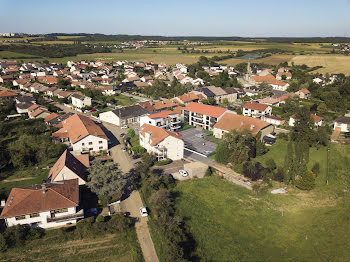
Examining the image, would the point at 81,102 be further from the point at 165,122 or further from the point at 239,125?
the point at 239,125

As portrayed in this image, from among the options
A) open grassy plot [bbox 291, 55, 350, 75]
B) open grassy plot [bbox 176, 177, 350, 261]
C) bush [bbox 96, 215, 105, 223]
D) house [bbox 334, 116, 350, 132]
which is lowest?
open grassy plot [bbox 176, 177, 350, 261]

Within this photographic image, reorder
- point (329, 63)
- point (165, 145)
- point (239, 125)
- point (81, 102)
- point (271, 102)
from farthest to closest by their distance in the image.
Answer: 1. point (329, 63)
2. point (271, 102)
3. point (81, 102)
4. point (239, 125)
5. point (165, 145)

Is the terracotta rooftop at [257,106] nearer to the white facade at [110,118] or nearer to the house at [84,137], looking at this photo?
the white facade at [110,118]

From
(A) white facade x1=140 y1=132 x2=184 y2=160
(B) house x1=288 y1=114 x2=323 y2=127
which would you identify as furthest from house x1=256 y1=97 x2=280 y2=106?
(A) white facade x1=140 y1=132 x2=184 y2=160

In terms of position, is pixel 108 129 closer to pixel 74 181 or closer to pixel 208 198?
pixel 74 181

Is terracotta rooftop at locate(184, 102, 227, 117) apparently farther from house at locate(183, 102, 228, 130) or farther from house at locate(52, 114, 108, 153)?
house at locate(52, 114, 108, 153)

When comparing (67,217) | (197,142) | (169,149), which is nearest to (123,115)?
(197,142)
